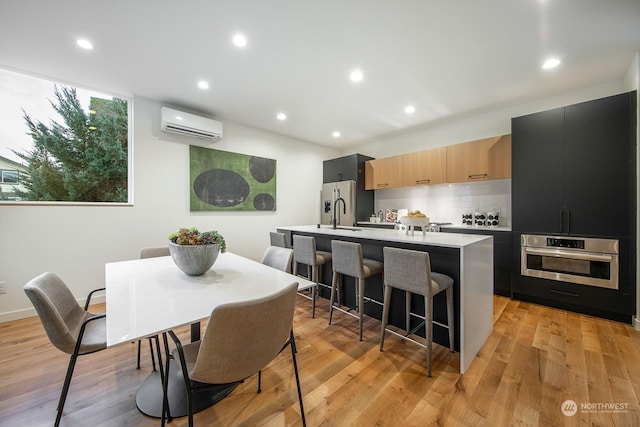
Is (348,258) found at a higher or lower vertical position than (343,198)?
lower

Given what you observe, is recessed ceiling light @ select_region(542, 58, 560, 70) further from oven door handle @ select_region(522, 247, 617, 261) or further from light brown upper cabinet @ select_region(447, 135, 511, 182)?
oven door handle @ select_region(522, 247, 617, 261)

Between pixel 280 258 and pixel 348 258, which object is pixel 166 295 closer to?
pixel 280 258

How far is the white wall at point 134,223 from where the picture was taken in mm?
2672

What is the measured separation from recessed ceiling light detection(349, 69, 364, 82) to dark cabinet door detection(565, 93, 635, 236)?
94.1 inches

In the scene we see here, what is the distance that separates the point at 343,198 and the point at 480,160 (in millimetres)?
2442

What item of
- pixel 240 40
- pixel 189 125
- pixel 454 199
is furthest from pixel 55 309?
pixel 454 199

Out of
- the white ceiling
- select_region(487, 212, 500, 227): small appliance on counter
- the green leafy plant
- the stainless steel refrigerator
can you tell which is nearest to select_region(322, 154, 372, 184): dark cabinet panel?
the stainless steel refrigerator

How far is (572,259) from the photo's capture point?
281cm

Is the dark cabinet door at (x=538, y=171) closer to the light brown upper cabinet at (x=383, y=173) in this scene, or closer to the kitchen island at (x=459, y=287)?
the kitchen island at (x=459, y=287)

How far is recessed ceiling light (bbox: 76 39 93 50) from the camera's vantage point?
2197mm

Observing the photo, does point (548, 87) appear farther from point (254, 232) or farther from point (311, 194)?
point (254, 232)


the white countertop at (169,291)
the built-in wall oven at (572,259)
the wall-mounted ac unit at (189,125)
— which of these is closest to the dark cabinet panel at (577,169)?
the built-in wall oven at (572,259)

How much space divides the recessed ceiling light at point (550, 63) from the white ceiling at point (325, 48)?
0.24ft

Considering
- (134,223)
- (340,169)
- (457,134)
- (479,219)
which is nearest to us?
(134,223)
